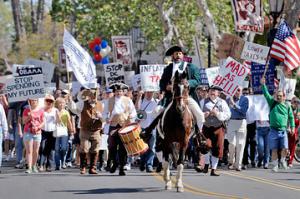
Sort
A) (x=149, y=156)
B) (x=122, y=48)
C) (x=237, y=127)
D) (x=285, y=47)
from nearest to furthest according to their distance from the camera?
(x=149, y=156) < (x=237, y=127) < (x=285, y=47) < (x=122, y=48)

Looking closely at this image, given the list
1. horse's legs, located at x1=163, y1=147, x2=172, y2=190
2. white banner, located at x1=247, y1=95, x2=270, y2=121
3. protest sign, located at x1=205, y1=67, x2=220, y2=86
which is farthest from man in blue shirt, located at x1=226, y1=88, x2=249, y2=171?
horse's legs, located at x1=163, y1=147, x2=172, y2=190

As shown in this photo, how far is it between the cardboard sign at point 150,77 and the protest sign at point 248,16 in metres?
5.95

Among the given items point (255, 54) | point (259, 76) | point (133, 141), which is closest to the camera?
Result: point (133, 141)

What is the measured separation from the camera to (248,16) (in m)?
32.1

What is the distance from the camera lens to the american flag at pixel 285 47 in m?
27.1

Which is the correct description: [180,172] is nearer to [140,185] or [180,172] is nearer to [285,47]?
[140,185]

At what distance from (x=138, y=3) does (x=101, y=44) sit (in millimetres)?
5265

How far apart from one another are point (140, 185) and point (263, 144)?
7643 millimetres

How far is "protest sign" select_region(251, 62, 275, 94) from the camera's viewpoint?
27.8 meters

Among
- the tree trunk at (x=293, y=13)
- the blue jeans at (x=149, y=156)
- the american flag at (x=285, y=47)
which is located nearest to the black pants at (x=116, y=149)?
the blue jeans at (x=149, y=156)

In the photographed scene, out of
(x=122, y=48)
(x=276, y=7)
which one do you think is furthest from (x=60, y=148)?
(x=122, y=48)

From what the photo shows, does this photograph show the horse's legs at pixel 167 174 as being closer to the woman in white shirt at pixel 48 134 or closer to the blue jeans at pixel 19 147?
the woman in white shirt at pixel 48 134

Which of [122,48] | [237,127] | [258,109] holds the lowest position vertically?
[237,127]

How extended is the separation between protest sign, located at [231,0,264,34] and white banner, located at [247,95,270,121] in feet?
15.0
